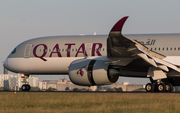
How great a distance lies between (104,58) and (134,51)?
2611mm

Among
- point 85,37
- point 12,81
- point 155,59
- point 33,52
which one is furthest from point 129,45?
point 12,81

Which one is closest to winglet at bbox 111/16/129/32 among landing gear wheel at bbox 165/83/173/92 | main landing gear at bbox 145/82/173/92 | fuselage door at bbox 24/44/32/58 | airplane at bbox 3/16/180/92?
airplane at bbox 3/16/180/92

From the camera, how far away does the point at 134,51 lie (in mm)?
19906

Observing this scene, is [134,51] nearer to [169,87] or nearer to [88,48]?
[169,87]

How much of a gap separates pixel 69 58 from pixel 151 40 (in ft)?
18.9

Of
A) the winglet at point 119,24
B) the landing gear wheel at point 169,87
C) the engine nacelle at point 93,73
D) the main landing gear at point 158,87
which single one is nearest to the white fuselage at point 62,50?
the landing gear wheel at point 169,87

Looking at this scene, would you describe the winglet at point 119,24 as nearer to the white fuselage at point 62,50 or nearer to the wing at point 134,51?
the wing at point 134,51

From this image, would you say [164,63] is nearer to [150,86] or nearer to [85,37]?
[150,86]

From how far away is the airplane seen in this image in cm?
2047

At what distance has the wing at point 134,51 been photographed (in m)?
18.8

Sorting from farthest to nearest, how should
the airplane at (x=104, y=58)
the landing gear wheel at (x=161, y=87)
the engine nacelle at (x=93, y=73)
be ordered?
1. the landing gear wheel at (x=161, y=87)
2. the engine nacelle at (x=93, y=73)
3. the airplane at (x=104, y=58)

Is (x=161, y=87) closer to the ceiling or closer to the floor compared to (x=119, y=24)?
closer to the floor

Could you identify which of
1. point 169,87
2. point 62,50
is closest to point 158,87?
point 169,87

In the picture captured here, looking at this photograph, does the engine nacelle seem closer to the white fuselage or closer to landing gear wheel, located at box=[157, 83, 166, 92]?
landing gear wheel, located at box=[157, 83, 166, 92]
